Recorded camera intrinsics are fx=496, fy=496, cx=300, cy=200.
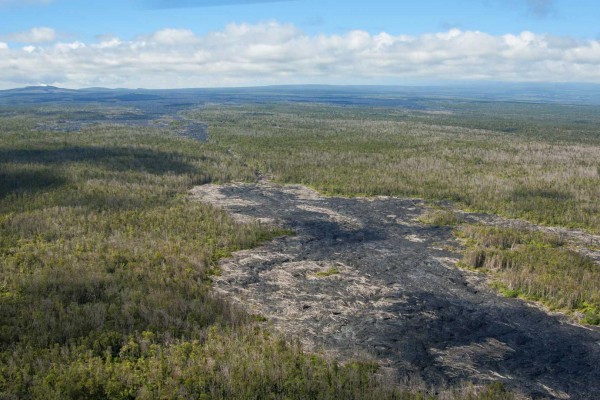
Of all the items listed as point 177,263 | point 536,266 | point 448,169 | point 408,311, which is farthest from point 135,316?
point 448,169

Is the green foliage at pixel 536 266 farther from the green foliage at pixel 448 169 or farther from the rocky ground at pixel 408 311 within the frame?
the green foliage at pixel 448 169

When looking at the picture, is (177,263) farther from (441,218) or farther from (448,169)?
(448,169)

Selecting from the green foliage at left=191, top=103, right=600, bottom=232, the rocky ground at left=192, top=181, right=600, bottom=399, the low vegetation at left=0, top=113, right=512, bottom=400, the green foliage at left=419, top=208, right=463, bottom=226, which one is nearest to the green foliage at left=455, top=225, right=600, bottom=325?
the rocky ground at left=192, top=181, right=600, bottom=399

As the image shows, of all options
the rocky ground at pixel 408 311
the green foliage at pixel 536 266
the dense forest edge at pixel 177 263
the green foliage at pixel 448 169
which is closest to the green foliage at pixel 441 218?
the dense forest edge at pixel 177 263

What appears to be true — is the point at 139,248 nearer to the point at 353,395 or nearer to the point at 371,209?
the point at 353,395

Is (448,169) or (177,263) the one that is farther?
(448,169)

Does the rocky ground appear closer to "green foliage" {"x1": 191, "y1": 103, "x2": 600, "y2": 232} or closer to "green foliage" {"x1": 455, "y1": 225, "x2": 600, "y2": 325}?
"green foliage" {"x1": 455, "y1": 225, "x2": 600, "y2": 325}
